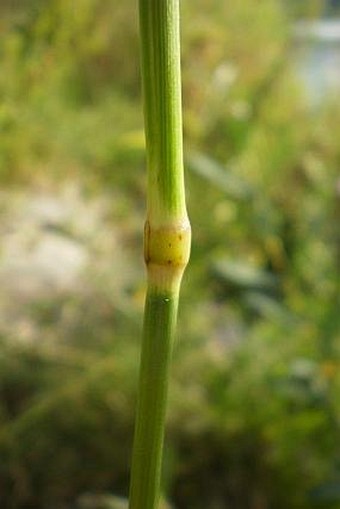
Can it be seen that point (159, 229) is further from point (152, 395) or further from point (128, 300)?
point (128, 300)

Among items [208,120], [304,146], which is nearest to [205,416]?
[208,120]

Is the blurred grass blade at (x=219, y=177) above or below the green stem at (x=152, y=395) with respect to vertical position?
above

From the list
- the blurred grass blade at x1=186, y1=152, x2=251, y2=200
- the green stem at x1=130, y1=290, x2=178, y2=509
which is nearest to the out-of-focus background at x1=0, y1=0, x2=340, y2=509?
the blurred grass blade at x1=186, y1=152, x2=251, y2=200

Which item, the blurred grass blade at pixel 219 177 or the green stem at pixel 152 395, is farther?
the blurred grass blade at pixel 219 177

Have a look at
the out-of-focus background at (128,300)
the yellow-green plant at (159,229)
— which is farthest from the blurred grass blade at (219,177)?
the yellow-green plant at (159,229)

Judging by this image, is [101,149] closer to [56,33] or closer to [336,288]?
[56,33]

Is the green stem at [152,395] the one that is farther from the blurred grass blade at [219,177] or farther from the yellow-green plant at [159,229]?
the blurred grass blade at [219,177]

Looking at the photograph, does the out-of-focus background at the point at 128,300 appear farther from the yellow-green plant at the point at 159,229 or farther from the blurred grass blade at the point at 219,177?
the yellow-green plant at the point at 159,229
